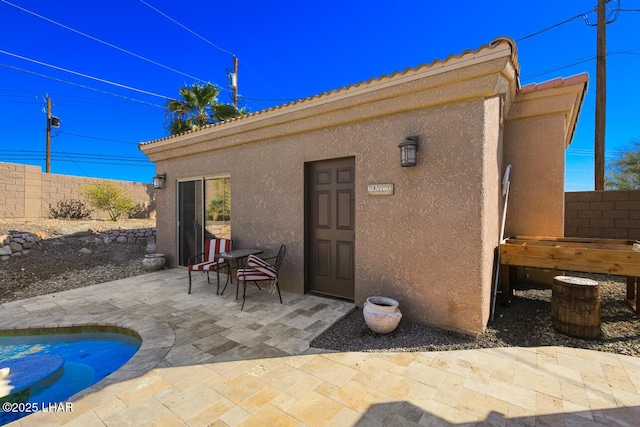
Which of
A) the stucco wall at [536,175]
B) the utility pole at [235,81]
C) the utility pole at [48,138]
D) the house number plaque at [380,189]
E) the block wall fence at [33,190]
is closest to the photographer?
the house number plaque at [380,189]

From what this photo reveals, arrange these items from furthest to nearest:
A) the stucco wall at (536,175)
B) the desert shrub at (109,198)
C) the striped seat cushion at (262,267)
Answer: the desert shrub at (109,198)
the stucco wall at (536,175)
the striped seat cushion at (262,267)

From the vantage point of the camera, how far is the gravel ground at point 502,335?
3.38 meters

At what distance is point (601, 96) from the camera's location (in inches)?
343

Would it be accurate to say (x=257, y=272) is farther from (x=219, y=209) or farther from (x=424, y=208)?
(x=424, y=208)

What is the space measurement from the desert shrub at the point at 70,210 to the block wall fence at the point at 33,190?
0.13 m

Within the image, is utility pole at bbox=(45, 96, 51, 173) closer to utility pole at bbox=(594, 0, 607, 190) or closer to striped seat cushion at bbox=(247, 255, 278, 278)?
striped seat cushion at bbox=(247, 255, 278, 278)

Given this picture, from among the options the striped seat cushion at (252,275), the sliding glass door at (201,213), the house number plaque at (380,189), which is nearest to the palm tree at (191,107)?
A: the sliding glass door at (201,213)

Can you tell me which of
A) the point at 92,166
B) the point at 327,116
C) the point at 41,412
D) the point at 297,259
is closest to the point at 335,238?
the point at 297,259

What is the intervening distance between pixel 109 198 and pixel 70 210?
1479mm

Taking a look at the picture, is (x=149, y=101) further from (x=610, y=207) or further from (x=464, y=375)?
(x=610, y=207)

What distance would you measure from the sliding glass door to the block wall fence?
796 centimetres

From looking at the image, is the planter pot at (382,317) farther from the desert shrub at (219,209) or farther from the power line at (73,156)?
the power line at (73,156)

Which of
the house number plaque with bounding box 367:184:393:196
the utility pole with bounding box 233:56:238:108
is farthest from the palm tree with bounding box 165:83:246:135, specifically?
the house number plaque with bounding box 367:184:393:196

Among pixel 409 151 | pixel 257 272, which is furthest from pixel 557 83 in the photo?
pixel 257 272
